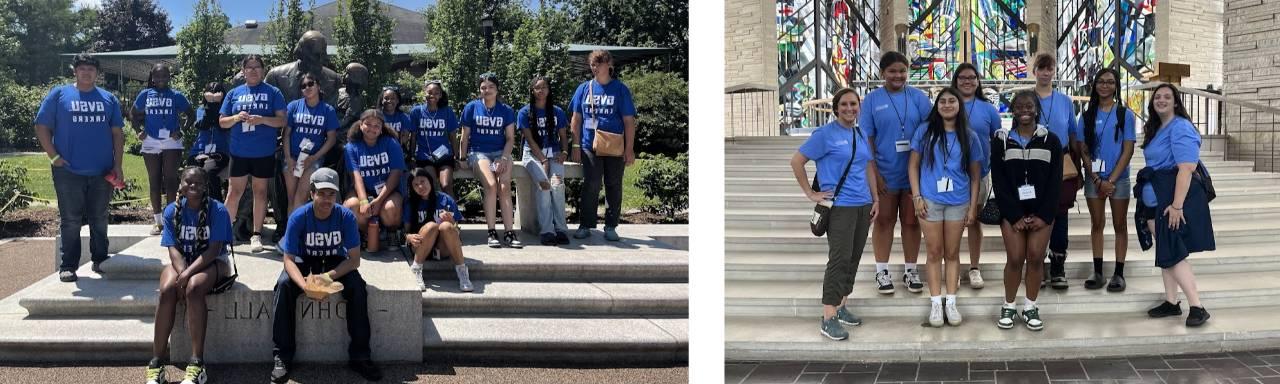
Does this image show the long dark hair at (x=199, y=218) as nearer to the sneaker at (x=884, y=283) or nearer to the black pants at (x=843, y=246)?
the black pants at (x=843, y=246)

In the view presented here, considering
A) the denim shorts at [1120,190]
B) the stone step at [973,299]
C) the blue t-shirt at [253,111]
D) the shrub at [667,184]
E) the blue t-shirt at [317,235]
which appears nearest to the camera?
the blue t-shirt at [317,235]

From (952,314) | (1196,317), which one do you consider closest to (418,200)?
(952,314)

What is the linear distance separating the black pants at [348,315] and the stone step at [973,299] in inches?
68.2

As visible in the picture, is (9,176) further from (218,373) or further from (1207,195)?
(1207,195)

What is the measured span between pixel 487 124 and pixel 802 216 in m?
2.01

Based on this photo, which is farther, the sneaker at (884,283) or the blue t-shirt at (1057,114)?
the sneaker at (884,283)

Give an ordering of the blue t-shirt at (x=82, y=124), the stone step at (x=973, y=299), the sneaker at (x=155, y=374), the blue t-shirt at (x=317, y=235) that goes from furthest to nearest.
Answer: the blue t-shirt at (x=82, y=124) < the stone step at (x=973, y=299) < the blue t-shirt at (x=317, y=235) < the sneaker at (x=155, y=374)

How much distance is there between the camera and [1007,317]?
179 inches

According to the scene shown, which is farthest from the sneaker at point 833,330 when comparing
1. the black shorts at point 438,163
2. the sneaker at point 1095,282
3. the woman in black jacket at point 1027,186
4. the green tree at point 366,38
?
the green tree at point 366,38

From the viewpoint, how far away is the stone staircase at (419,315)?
15.1 feet

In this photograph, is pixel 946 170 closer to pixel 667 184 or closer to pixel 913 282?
pixel 913 282

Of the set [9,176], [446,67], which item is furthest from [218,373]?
[446,67]

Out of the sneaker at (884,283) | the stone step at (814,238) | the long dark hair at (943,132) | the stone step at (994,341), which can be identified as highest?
the long dark hair at (943,132)

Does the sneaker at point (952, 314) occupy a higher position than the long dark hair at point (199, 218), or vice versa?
the long dark hair at point (199, 218)
